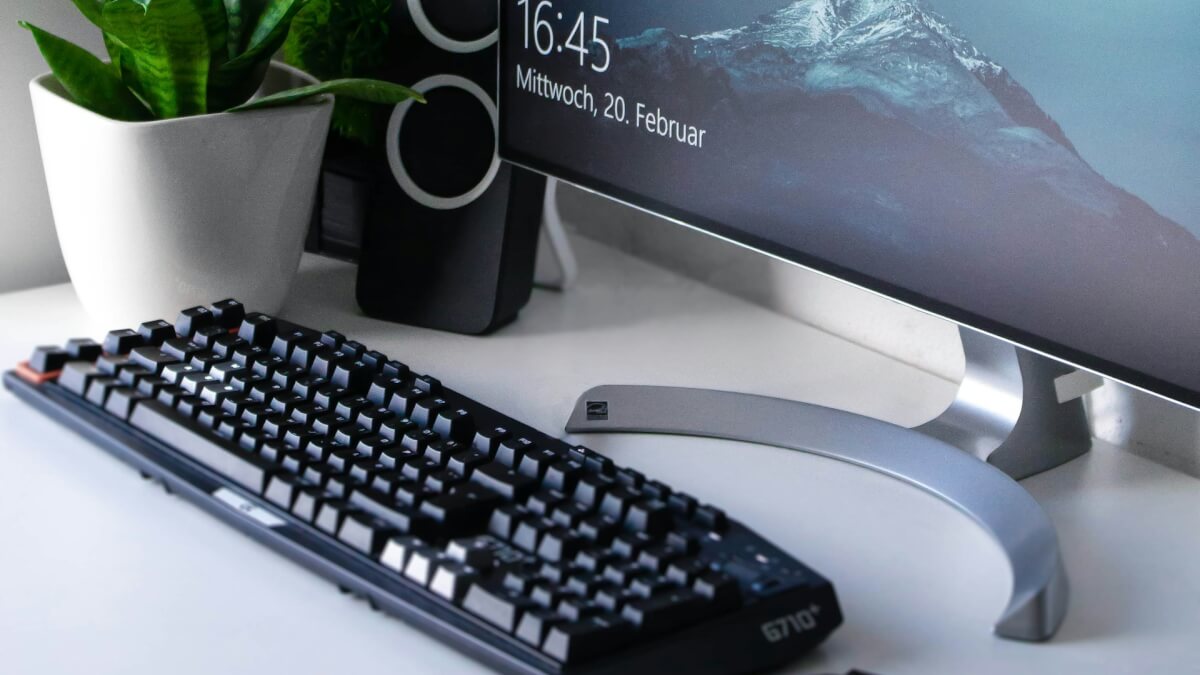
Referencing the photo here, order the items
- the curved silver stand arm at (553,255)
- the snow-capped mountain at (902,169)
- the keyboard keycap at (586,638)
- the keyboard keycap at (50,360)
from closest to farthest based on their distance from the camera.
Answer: the keyboard keycap at (586,638)
the snow-capped mountain at (902,169)
the keyboard keycap at (50,360)
the curved silver stand arm at (553,255)

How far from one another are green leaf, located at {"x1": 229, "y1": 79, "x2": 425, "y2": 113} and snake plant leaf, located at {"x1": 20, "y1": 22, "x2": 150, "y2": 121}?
8 centimetres

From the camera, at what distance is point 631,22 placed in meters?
0.76

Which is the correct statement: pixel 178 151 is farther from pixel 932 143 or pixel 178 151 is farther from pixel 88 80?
pixel 932 143

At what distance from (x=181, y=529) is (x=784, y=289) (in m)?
0.47

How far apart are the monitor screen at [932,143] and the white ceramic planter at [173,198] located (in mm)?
169

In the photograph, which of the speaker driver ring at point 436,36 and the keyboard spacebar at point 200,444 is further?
the speaker driver ring at point 436,36

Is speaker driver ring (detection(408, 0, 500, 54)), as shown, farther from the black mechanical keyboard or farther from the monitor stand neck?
the monitor stand neck

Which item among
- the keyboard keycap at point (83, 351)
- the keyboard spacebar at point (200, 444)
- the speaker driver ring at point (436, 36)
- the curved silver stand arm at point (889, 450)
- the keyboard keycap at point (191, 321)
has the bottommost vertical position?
the curved silver stand arm at point (889, 450)

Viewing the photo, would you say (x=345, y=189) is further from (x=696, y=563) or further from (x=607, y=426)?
(x=696, y=563)

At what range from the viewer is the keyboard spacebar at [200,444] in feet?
1.95

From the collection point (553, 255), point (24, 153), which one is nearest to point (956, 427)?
point (553, 255)

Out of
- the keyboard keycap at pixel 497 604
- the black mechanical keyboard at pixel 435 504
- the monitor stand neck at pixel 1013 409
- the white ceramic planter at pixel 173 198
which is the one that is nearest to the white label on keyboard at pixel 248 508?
the black mechanical keyboard at pixel 435 504

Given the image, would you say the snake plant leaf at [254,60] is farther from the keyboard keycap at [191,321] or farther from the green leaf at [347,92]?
the keyboard keycap at [191,321]

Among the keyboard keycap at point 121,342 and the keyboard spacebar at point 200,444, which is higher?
the keyboard keycap at point 121,342
